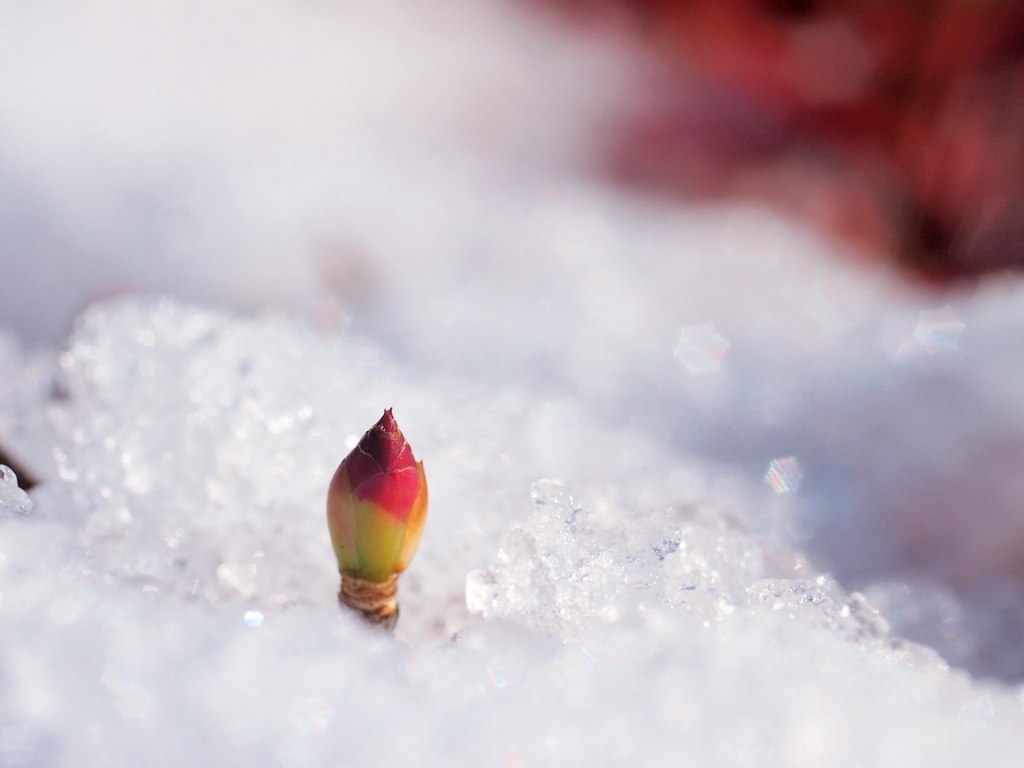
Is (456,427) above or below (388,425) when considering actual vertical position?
below

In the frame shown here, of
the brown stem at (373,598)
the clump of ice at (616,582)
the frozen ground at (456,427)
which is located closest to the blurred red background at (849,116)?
the frozen ground at (456,427)

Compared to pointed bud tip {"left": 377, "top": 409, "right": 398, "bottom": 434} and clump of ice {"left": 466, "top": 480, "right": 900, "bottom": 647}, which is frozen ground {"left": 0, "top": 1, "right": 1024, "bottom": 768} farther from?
pointed bud tip {"left": 377, "top": 409, "right": 398, "bottom": 434}

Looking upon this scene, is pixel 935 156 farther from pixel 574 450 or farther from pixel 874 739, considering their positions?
pixel 874 739

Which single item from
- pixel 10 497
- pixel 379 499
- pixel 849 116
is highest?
pixel 849 116

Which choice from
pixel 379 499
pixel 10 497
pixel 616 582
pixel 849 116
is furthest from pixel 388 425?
pixel 849 116

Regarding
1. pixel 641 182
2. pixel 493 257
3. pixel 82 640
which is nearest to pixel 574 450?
pixel 82 640

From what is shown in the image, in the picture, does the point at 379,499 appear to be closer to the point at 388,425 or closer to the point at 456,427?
the point at 388,425
